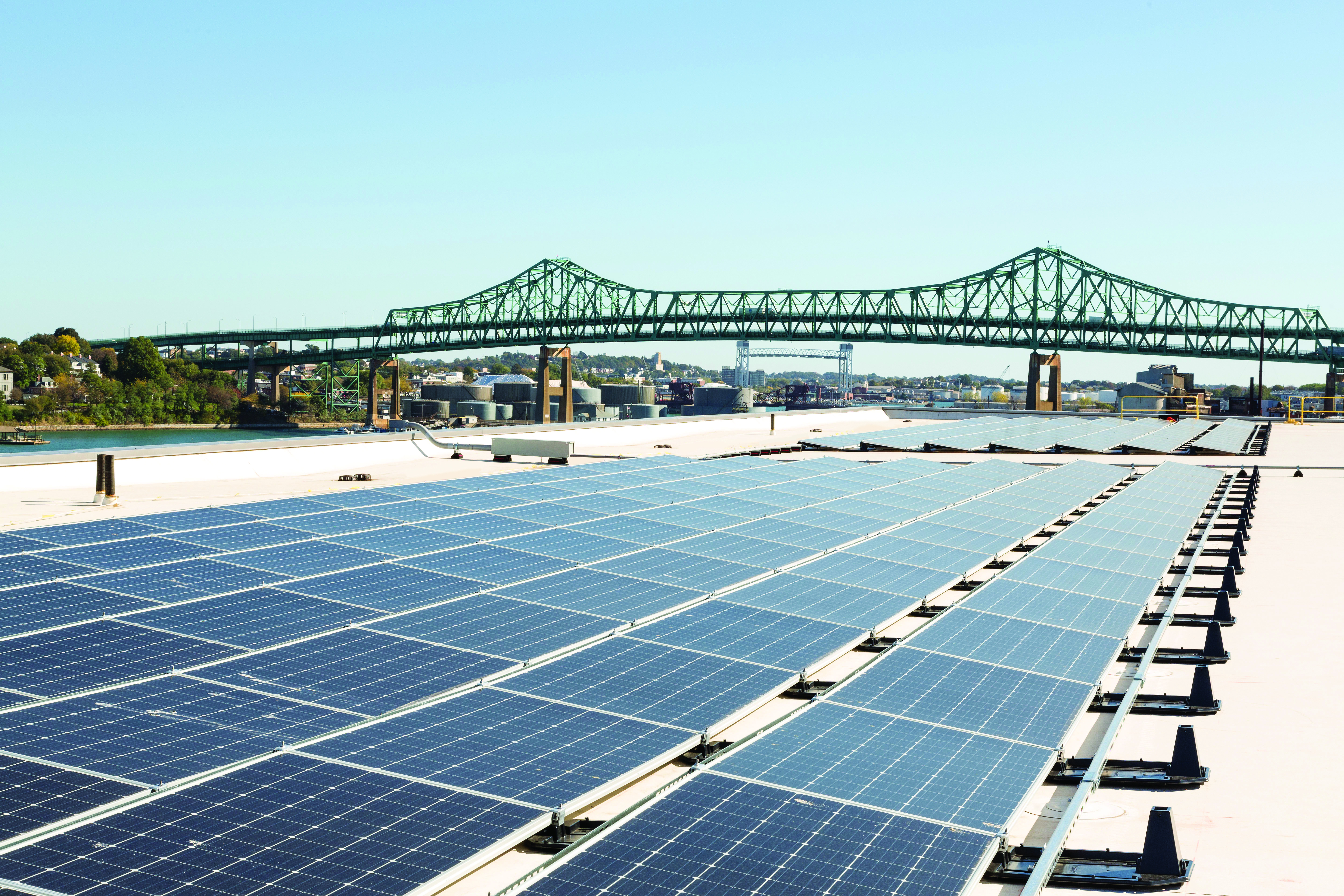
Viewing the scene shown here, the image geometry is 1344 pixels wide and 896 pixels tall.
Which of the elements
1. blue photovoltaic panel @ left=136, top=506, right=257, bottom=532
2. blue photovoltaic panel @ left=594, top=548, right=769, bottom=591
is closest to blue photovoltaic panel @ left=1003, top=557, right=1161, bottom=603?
blue photovoltaic panel @ left=594, top=548, right=769, bottom=591

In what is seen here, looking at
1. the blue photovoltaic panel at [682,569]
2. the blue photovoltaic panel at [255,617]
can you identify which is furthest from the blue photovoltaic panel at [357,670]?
the blue photovoltaic panel at [682,569]

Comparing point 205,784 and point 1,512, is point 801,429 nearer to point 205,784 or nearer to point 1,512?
point 1,512

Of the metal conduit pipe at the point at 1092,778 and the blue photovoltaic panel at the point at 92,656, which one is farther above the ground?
the blue photovoltaic panel at the point at 92,656

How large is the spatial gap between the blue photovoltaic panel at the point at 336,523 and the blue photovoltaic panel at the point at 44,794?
39.3ft

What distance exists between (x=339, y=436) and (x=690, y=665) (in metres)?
39.8

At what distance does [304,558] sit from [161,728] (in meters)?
8.33

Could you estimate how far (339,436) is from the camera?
5097 centimetres

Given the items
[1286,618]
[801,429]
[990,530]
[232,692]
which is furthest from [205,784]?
[801,429]

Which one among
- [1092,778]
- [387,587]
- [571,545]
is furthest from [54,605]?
[1092,778]

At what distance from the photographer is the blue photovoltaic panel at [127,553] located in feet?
58.0

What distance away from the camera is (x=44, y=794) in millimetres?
9250

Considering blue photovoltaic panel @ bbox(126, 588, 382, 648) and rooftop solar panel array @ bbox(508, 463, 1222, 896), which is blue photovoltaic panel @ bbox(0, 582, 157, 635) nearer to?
blue photovoltaic panel @ bbox(126, 588, 382, 648)

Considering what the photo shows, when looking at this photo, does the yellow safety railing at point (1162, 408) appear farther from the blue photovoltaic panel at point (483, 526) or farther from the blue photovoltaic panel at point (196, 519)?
the blue photovoltaic panel at point (196, 519)

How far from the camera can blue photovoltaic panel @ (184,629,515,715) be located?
12391 millimetres
